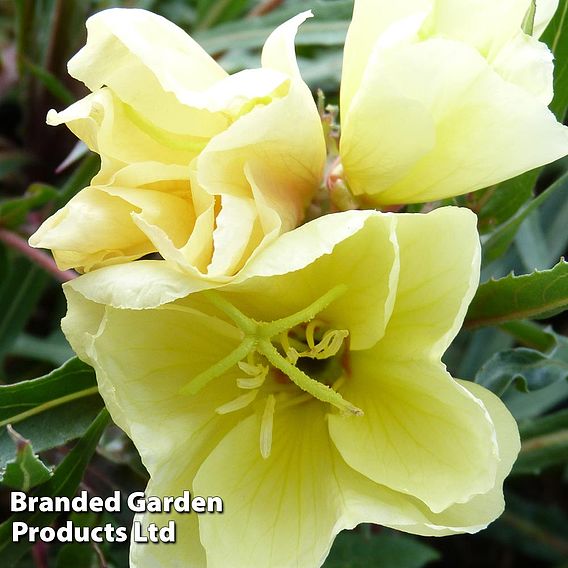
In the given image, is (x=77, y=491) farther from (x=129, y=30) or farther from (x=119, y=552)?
(x=129, y=30)

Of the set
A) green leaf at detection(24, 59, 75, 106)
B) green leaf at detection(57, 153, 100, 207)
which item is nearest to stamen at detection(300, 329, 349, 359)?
green leaf at detection(57, 153, 100, 207)

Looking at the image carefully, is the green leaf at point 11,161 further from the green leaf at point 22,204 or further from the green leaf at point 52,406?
the green leaf at point 52,406

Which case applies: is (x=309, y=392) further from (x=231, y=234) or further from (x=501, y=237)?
(x=501, y=237)

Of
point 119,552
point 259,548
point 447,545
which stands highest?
point 259,548

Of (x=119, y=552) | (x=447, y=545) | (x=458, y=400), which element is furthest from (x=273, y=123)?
(x=447, y=545)

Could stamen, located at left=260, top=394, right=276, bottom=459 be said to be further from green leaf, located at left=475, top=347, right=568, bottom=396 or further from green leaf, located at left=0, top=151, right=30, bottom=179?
green leaf, located at left=0, top=151, right=30, bottom=179

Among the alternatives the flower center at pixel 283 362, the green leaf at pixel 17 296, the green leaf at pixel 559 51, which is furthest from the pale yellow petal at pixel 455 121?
the green leaf at pixel 17 296

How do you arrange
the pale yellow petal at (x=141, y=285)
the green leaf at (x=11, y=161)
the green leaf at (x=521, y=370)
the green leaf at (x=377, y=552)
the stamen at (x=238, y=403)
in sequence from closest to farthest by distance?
the pale yellow petal at (x=141, y=285) < the stamen at (x=238, y=403) < the green leaf at (x=521, y=370) < the green leaf at (x=377, y=552) < the green leaf at (x=11, y=161)
